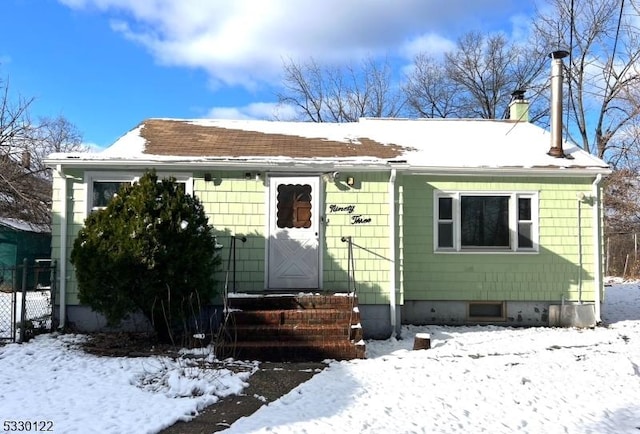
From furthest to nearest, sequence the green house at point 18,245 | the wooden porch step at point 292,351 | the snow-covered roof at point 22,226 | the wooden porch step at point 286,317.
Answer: the snow-covered roof at point 22,226, the green house at point 18,245, the wooden porch step at point 286,317, the wooden porch step at point 292,351

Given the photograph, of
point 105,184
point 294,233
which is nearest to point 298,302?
point 294,233

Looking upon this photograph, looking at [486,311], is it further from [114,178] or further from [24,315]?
[24,315]

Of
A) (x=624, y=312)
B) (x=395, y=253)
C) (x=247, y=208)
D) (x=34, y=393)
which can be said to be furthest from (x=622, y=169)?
(x=34, y=393)

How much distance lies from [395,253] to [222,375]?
3.98m

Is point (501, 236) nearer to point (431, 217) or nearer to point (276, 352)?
point (431, 217)

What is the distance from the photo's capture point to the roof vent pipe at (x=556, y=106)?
10.9 meters

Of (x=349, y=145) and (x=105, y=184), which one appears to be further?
(x=349, y=145)

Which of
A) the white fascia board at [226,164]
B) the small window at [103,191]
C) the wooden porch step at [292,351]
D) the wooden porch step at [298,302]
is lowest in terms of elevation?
the wooden porch step at [292,351]

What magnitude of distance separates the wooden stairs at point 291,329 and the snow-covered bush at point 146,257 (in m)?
0.75

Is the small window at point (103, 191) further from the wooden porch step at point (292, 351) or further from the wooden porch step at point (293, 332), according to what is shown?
the wooden porch step at point (292, 351)

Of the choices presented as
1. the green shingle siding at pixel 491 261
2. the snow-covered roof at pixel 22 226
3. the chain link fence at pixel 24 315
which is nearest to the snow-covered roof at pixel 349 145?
the green shingle siding at pixel 491 261

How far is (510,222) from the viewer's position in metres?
10.3

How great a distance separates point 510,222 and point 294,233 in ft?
14.4

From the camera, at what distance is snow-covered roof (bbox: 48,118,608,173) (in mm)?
9055
